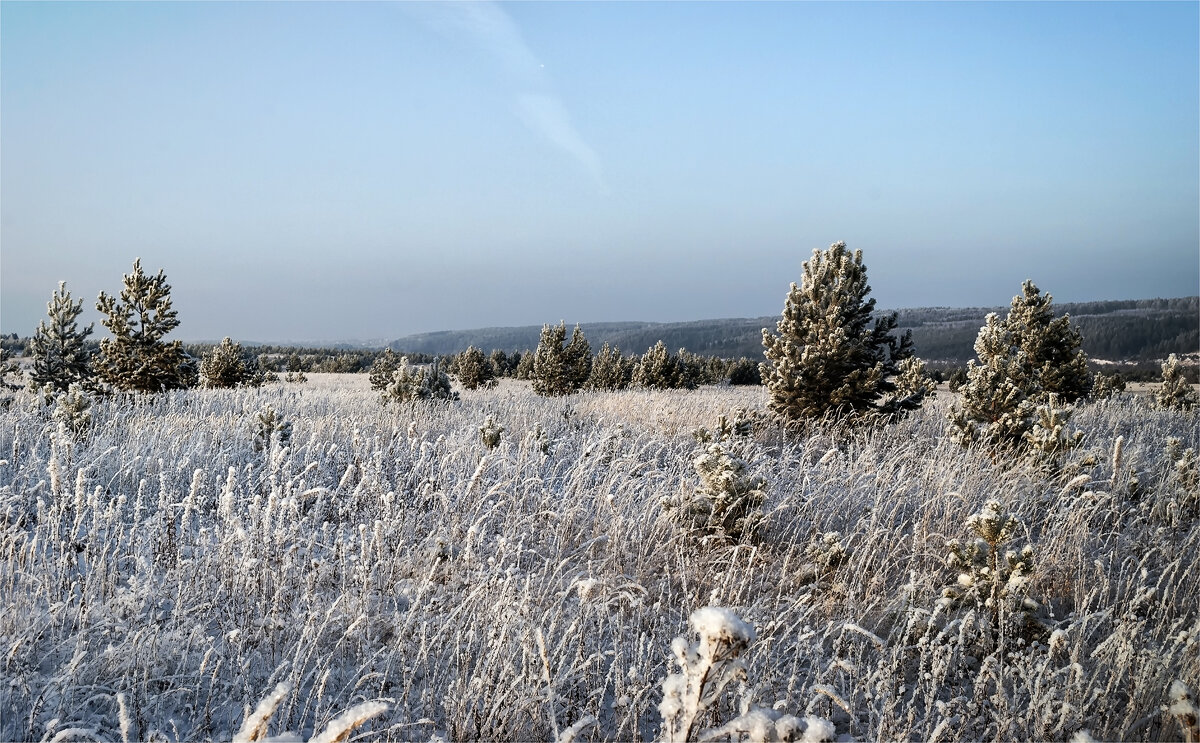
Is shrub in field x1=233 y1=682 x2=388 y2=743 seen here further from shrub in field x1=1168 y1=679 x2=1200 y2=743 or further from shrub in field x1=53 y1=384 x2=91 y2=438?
shrub in field x1=53 y1=384 x2=91 y2=438

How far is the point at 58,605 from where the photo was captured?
2.54 m

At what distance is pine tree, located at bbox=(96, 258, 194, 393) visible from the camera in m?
11.8

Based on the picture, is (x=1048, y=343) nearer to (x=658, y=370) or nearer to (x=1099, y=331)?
(x=658, y=370)

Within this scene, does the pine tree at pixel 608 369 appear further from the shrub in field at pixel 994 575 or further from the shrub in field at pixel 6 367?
the shrub in field at pixel 994 575

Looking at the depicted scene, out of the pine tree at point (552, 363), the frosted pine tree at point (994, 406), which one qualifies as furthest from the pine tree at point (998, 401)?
the pine tree at point (552, 363)

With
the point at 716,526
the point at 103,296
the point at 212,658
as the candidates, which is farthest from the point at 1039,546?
the point at 103,296

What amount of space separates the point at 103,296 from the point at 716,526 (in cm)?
1327

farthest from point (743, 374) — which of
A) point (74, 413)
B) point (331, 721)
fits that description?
point (331, 721)

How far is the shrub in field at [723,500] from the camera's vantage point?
4.19 m

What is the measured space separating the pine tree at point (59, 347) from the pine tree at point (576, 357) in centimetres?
1933

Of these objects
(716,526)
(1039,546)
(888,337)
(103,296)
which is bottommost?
(1039,546)

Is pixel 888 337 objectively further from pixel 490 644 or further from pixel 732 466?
pixel 490 644

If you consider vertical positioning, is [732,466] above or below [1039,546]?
above

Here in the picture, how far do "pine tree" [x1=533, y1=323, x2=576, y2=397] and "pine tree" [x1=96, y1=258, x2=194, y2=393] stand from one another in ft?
55.4
